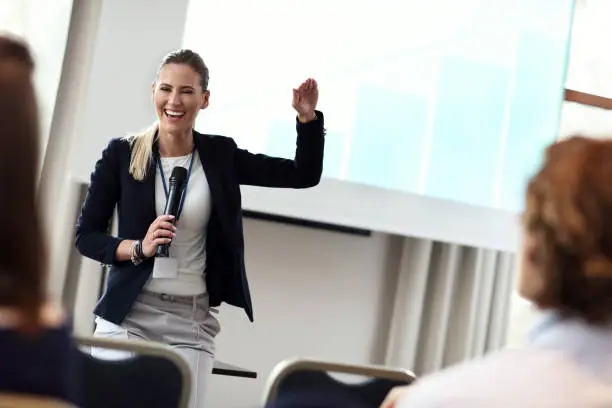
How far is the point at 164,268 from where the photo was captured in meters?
3.06

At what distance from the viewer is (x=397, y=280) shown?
5.87 m

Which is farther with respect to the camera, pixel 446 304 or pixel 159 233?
pixel 446 304

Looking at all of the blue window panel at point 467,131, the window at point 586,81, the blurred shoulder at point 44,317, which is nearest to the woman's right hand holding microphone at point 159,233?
the blurred shoulder at point 44,317

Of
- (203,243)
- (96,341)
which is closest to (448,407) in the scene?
(96,341)

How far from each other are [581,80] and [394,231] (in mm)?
1599

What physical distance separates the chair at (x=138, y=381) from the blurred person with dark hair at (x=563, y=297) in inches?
27.4

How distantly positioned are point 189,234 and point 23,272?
2.09m

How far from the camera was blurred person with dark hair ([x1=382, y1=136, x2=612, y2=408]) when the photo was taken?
1392 mm

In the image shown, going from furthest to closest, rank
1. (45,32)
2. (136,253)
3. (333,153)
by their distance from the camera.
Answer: (333,153)
(45,32)
(136,253)

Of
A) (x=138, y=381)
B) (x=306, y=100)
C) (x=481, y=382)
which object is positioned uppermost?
(x=306, y=100)

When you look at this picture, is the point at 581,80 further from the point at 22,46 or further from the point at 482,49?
the point at 22,46

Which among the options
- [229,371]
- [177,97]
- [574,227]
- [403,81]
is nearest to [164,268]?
[177,97]

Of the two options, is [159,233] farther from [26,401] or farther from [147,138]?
[26,401]

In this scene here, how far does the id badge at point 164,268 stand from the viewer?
305 centimetres
